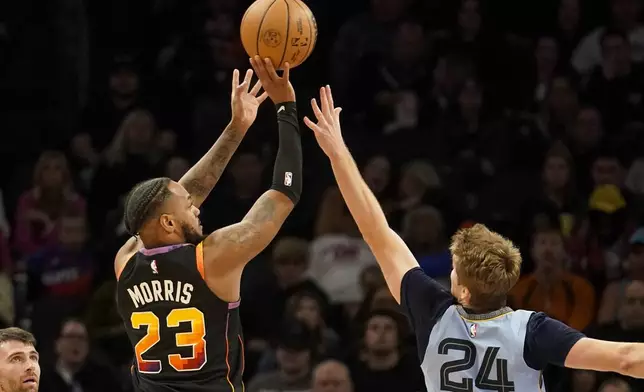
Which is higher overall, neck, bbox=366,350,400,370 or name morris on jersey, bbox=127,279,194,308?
name morris on jersey, bbox=127,279,194,308

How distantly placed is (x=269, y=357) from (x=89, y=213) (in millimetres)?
2540

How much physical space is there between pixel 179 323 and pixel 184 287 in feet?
0.51

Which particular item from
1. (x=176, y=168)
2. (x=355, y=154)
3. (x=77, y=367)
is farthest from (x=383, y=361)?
(x=176, y=168)

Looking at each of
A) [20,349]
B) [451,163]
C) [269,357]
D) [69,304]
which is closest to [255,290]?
[269,357]

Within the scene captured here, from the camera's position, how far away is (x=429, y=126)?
417 inches

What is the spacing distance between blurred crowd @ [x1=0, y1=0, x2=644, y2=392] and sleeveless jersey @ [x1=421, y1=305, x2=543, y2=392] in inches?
136

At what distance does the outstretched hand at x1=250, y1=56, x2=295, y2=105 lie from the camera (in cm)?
536

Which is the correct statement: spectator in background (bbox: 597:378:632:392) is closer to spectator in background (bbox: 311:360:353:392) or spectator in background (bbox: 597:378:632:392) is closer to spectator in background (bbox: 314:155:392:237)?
spectator in background (bbox: 311:360:353:392)

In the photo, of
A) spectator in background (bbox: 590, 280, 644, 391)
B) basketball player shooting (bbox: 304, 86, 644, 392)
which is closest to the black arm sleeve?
basketball player shooting (bbox: 304, 86, 644, 392)

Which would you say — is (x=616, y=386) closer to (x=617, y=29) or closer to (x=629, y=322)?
(x=629, y=322)

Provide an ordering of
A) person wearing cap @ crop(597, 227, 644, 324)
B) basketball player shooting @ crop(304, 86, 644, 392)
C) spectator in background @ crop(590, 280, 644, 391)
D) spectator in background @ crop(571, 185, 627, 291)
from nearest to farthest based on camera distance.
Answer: basketball player shooting @ crop(304, 86, 644, 392), spectator in background @ crop(590, 280, 644, 391), person wearing cap @ crop(597, 227, 644, 324), spectator in background @ crop(571, 185, 627, 291)

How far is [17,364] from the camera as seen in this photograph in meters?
5.23

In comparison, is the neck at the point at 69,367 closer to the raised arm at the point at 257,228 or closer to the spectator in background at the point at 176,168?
the spectator in background at the point at 176,168

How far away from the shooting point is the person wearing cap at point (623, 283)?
8.68 m
